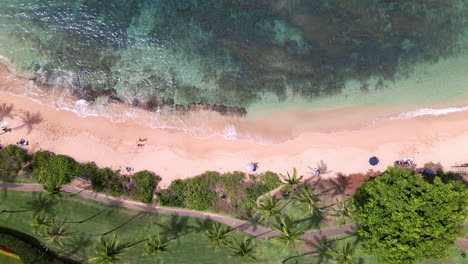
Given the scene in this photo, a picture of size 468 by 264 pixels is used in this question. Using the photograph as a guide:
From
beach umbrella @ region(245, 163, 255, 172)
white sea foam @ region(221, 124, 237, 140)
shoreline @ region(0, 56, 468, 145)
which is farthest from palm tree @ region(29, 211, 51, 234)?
beach umbrella @ region(245, 163, 255, 172)

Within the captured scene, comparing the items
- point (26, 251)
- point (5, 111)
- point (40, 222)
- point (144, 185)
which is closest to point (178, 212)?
point (144, 185)

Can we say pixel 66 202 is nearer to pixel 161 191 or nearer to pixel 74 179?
pixel 74 179

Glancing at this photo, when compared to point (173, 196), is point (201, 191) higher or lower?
higher

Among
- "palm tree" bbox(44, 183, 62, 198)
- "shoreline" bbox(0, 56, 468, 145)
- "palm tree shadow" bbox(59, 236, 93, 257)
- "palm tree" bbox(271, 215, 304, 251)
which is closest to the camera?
"palm tree" bbox(271, 215, 304, 251)

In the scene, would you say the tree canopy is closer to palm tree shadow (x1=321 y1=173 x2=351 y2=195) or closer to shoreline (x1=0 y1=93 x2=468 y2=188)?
palm tree shadow (x1=321 y1=173 x2=351 y2=195)

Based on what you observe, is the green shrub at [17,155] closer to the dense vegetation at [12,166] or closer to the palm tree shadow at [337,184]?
the dense vegetation at [12,166]

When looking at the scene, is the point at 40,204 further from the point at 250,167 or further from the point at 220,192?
the point at 250,167

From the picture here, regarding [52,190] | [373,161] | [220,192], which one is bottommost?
[52,190]

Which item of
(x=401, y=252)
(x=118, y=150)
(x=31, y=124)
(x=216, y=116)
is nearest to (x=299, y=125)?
(x=216, y=116)
